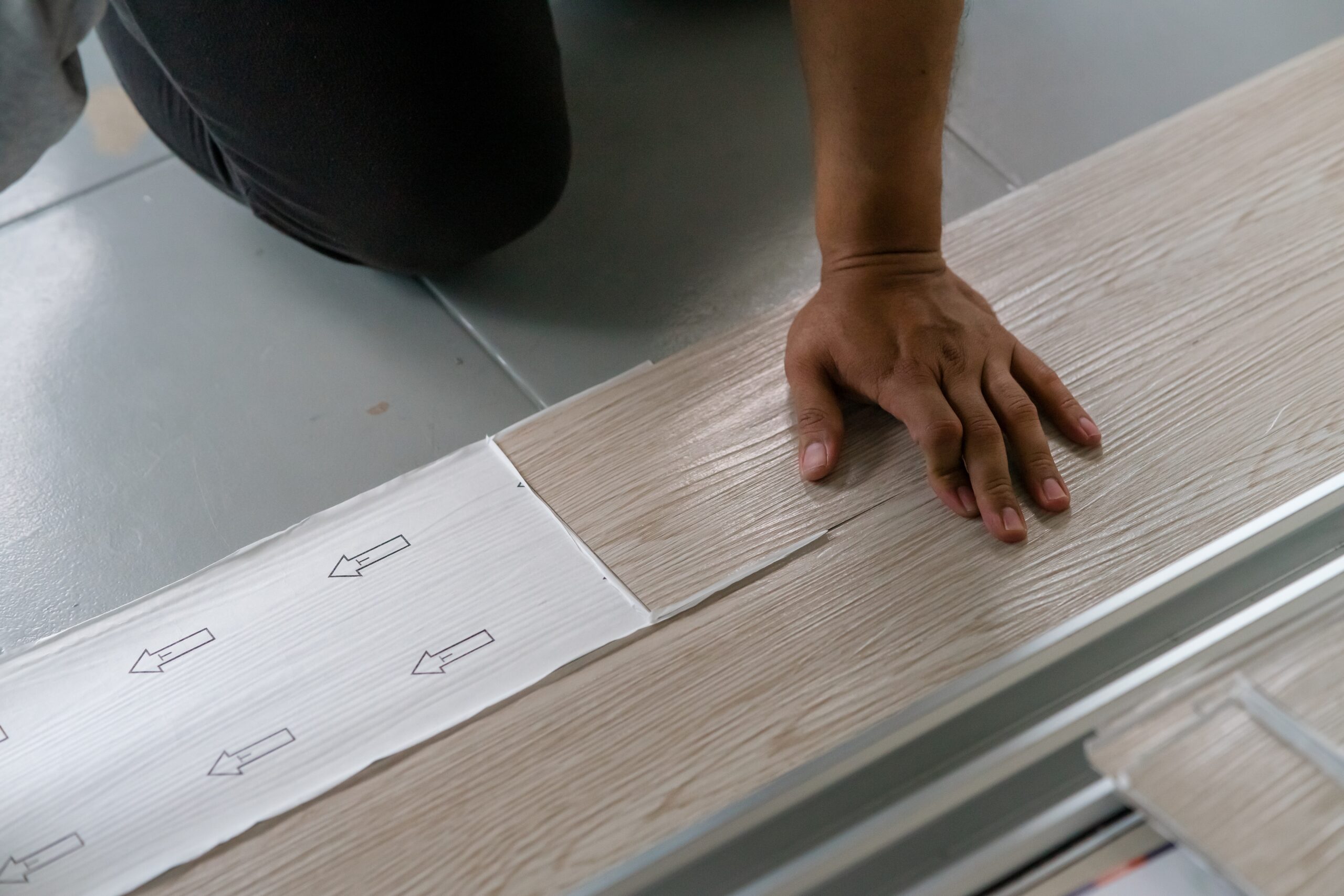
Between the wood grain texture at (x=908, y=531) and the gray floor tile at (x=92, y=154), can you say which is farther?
the gray floor tile at (x=92, y=154)

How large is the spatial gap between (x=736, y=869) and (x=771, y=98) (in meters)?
1.10

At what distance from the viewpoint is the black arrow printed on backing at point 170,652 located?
3.00 feet

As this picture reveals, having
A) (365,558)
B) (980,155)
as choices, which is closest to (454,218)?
(365,558)

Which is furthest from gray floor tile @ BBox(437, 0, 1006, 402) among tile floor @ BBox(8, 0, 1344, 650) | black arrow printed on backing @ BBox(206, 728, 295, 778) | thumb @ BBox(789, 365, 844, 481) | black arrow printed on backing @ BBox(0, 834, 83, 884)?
black arrow printed on backing @ BBox(0, 834, 83, 884)

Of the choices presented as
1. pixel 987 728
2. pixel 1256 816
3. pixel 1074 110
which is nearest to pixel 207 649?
pixel 987 728

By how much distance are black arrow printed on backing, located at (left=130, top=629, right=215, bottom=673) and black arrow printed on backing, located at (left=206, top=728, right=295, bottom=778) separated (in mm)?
108

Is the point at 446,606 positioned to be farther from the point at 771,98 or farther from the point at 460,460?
the point at 771,98

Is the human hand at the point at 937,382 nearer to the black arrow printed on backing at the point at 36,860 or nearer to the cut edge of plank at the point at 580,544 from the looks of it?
the cut edge of plank at the point at 580,544

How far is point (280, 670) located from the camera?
0.91 m

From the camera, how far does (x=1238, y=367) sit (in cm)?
104

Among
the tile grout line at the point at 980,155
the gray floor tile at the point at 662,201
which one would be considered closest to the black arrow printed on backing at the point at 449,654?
the gray floor tile at the point at 662,201

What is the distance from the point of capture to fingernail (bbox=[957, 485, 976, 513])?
95 centimetres

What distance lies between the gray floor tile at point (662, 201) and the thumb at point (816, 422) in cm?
26

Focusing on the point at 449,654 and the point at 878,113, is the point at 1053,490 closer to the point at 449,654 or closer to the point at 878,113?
the point at 878,113
